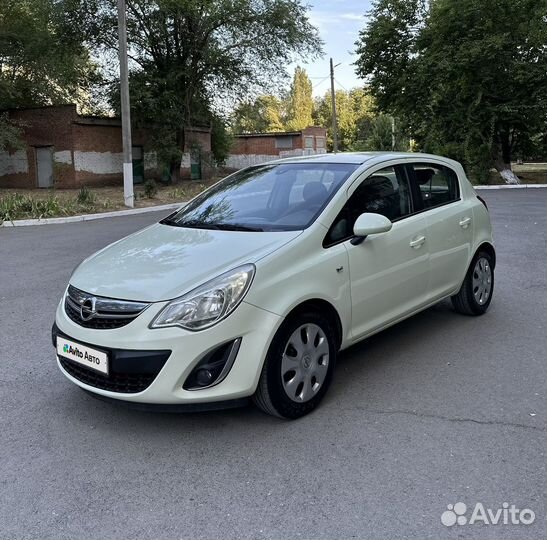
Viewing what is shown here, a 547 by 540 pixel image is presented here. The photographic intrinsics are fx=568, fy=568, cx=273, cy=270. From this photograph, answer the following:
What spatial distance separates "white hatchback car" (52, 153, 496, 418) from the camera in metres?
3.04

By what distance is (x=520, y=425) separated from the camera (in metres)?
3.35

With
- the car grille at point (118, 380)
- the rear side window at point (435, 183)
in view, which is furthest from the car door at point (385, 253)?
the car grille at point (118, 380)

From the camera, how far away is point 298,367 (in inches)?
134

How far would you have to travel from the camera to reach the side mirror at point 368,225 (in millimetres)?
3721

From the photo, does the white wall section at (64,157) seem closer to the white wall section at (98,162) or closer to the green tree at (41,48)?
the white wall section at (98,162)

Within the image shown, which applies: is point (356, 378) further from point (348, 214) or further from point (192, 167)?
point (192, 167)

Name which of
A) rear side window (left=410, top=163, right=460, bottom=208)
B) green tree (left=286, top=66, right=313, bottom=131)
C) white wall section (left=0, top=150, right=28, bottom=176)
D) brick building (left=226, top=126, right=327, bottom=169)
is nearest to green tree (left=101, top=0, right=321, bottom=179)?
white wall section (left=0, top=150, right=28, bottom=176)

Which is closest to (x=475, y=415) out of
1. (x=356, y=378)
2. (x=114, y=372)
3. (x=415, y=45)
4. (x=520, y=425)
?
(x=520, y=425)

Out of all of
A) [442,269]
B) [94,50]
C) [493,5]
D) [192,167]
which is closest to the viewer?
[442,269]

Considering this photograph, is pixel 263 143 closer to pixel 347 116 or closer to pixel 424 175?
pixel 347 116

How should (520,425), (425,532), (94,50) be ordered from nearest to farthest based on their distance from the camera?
(425,532) → (520,425) → (94,50)

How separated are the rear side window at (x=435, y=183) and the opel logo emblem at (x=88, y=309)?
280 cm

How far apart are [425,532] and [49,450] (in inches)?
79.9

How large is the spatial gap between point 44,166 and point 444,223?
2268 cm
